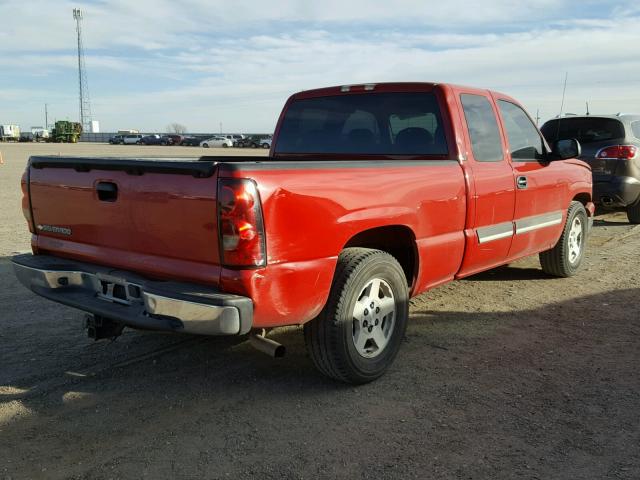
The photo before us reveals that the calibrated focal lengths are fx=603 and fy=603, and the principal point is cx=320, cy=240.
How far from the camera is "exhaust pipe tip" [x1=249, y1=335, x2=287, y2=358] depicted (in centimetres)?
344

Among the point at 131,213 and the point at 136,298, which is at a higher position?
the point at 131,213

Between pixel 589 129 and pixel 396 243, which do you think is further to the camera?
pixel 589 129

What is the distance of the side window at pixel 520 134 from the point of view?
213 inches

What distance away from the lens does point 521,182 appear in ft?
17.5

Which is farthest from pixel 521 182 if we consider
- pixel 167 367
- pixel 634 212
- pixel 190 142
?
pixel 190 142

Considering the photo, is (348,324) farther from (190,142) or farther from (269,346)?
(190,142)

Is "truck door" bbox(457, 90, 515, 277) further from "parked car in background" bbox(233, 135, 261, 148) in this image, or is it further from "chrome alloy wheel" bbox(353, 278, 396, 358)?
"parked car in background" bbox(233, 135, 261, 148)

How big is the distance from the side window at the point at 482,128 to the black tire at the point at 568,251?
5.82 feet

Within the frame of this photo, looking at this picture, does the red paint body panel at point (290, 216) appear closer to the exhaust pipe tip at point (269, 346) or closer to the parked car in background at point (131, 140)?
the exhaust pipe tip at point (269, 346)

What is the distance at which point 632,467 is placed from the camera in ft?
9.63

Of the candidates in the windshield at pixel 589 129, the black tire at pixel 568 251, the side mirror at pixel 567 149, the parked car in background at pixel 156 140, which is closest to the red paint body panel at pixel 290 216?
the side mirror at pixel 567 149

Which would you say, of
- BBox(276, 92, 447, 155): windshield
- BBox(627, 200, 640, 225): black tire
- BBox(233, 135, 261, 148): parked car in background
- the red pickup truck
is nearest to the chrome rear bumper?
the red pickup truck

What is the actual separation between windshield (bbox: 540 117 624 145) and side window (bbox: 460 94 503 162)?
16.7 feet

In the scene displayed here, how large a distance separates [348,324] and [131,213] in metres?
1.42
